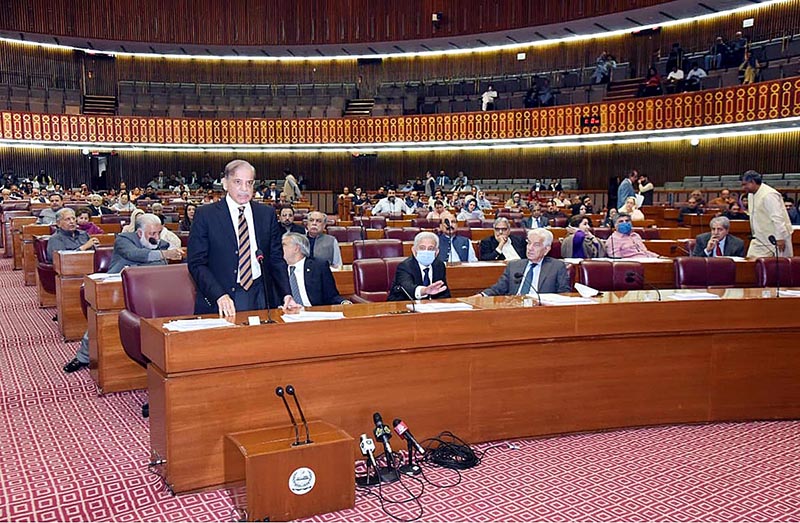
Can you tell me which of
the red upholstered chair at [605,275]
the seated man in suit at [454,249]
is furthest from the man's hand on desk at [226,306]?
the seated man in suit at [454,249]

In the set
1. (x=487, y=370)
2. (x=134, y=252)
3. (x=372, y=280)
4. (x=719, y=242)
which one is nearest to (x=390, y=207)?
(x=719, y=242)

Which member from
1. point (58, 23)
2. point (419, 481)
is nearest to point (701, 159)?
point (419, 481)

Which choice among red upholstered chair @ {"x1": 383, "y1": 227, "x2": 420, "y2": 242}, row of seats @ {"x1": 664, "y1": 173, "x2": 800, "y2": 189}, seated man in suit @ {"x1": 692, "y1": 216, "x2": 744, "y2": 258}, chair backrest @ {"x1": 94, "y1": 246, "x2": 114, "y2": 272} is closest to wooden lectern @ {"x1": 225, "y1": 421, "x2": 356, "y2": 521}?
chair backrest @ {"x1": 94, "y1": 246, "x2": 114, "y2": 272}

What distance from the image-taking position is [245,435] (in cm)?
323

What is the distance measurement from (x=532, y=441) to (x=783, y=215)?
3.56 meters

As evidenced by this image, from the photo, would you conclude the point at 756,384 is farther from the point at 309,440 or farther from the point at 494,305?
the point at 309,440

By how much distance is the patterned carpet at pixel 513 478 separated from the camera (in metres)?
3.12

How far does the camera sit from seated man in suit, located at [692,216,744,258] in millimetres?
6492

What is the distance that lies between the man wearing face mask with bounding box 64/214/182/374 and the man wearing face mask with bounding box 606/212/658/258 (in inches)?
171

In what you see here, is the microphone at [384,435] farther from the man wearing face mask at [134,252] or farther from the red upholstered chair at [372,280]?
the man wearing face mask at [134,252]

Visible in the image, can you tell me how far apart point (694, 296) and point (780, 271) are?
1.63 m

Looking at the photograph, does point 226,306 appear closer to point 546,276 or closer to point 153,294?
point 153,294

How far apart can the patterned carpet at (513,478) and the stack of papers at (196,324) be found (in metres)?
0.75

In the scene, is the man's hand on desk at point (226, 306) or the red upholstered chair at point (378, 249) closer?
the man's hand on desk at point (226, 306)
